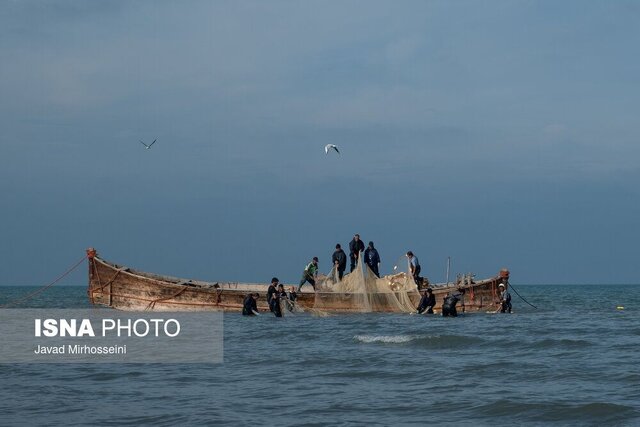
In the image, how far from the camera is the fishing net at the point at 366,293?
97.8 ft

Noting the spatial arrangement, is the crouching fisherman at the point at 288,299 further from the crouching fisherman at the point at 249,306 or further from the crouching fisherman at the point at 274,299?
the crouching fisherman at the point at 249,306

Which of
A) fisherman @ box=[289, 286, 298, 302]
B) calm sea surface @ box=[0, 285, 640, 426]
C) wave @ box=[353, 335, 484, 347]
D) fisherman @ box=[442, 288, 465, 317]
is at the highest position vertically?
fisherman @ box=[289, 286, 298, 302]

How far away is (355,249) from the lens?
30.6 m

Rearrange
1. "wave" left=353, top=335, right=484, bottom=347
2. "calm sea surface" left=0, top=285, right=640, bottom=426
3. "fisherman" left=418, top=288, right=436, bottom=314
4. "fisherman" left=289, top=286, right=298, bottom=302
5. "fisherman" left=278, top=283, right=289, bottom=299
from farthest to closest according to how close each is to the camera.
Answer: "fisherman" left=289, top=286, right=298, bottom=302, "fisherman" left=278, top=283, right=289, bottom=299, "fisherman" left=418, top=288, right=436, bottom=314, "wave" left=353, top=335, right=484, bottom=347, "calm sea surface" left=0, top=285, right=640, bottom=426

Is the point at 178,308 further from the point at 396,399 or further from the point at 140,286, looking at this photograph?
the point at 396,399

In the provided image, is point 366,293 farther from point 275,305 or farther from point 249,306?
point 249,306

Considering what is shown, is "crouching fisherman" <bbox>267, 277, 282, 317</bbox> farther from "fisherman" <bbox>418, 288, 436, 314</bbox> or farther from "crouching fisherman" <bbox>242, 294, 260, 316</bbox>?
"fisherman" <bbox>418, 288, 436, 314</bbox>

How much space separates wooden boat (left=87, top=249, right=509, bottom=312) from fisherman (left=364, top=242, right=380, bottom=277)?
1438 mm

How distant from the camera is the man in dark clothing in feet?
99.9

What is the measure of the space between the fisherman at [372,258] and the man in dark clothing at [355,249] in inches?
11.9

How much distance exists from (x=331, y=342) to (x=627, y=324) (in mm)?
12967

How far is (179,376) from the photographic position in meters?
15.7

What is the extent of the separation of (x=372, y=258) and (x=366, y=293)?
1528 millimetres

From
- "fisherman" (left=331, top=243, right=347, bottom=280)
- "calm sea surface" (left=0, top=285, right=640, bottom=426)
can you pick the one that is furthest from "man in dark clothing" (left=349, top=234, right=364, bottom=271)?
"calm sea surface" (left=0, top=285, right=640, bottom=426)
